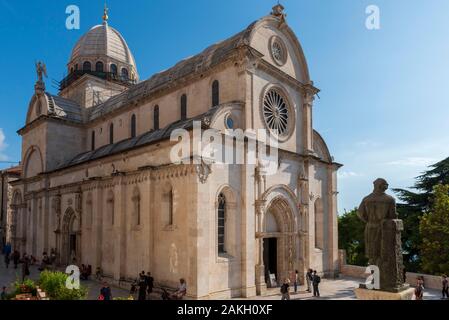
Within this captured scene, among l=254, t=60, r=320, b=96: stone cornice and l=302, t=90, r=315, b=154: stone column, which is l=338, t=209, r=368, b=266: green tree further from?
l=254, t=60, r=320, b=96: stone cornice

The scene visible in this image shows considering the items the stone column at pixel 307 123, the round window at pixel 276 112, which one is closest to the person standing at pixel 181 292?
the round window at pixel 276 112

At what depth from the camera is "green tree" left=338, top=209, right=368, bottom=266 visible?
1369 inches

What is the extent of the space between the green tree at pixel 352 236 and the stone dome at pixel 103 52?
90.7 feet

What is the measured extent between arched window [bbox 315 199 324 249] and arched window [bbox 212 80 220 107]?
10.9m

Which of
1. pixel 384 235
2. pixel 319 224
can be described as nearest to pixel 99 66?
pixel 319 224

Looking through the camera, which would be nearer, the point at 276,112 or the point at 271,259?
the point at 271,259

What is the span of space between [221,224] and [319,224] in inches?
419

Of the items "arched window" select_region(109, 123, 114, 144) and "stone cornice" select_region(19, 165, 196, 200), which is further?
"arched window" select_region(109, 123, 114, 144)

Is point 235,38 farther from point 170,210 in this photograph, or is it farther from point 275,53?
point 170,210

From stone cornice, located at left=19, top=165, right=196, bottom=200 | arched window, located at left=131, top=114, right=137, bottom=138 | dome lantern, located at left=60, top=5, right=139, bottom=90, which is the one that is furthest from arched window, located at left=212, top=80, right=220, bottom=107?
dome lantern, located at left=60, top=5, right=139, bottom=90

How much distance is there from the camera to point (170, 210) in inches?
737

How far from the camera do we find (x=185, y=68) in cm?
2408

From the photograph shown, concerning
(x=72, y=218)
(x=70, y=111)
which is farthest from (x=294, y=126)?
(x=70, y=111)

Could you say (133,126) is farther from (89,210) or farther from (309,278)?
(309,278)
